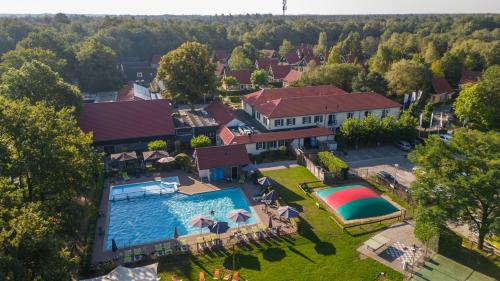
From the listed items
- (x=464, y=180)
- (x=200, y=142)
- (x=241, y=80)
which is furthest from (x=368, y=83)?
(x=464, y=180)

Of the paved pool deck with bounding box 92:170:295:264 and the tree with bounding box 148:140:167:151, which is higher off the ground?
the tree with bounding box 148:140:167:151

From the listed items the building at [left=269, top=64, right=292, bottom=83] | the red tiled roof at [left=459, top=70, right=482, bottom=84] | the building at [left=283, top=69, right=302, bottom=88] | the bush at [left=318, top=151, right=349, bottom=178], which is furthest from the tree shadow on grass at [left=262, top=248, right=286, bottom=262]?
the red tiled roof at [left=459, top=70, right=482, bottom=84]

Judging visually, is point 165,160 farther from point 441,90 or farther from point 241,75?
point 441,90

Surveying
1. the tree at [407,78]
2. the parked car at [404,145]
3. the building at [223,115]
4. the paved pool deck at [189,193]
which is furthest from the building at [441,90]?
the paved pool deck at [189,193]

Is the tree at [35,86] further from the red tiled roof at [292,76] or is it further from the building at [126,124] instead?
the red tiled roof at [292,76]

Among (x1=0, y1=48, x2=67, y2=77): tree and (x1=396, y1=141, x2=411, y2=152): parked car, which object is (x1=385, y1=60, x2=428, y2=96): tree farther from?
(x1=0, y1=48, x2=67, y2=77): tree

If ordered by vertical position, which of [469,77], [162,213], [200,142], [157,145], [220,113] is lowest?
[162,213]
